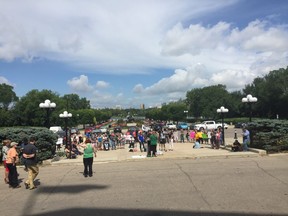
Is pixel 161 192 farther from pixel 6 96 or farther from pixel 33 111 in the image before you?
pixel 6 96

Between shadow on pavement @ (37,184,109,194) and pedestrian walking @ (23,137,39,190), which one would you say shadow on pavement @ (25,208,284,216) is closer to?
shadow on pavement @ (37,184,109,194)

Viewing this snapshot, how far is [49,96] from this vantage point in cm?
8150

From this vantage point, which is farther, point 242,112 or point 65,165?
point 242,112

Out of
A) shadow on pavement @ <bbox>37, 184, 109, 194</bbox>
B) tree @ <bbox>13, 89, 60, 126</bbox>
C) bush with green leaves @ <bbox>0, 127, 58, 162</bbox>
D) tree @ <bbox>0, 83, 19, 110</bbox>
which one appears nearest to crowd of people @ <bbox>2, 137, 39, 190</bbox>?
shadow on pavement @ <bbox>37, 184, 109, 194</bbox>

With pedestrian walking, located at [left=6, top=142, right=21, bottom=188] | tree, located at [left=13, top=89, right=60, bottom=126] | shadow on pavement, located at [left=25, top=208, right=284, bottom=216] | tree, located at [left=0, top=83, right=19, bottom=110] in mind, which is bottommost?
shadow on pavement, located at [left=25, top=208, right=284, bottom=216]

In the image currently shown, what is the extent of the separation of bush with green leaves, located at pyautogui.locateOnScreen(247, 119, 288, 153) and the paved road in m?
4.56

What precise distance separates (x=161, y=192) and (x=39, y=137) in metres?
11.2

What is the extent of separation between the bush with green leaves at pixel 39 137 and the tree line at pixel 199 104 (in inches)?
2268

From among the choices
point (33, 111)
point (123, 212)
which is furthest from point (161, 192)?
point (33, 111)

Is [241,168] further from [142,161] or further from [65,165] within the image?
[65,165]

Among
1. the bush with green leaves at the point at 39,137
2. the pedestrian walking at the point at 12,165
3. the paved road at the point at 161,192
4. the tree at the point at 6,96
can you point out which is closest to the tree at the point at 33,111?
the tree at the point at 6,96

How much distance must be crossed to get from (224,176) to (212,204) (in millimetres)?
4071

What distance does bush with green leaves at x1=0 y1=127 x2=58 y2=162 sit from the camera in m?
19.5

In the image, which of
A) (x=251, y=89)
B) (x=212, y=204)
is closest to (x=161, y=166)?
(x=212, y=204)
